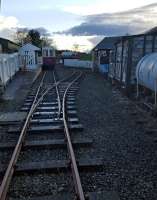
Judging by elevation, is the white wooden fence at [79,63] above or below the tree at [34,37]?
below

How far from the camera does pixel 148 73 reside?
46.4 feet

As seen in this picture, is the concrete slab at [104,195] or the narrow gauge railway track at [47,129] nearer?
the concrete slab at [104,195]

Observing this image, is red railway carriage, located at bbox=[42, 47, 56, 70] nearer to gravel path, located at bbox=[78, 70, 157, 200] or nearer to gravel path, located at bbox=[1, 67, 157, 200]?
gravel path, located at bbox=[78, 70, 157, 200]

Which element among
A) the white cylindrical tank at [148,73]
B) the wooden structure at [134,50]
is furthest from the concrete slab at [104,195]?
the wooden structure at [134,50]

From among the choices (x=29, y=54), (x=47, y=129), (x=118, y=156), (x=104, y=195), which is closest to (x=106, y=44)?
(x=29, y=54)

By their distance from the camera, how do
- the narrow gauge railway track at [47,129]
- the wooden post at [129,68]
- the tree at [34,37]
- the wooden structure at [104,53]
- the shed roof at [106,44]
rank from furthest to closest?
the tree at [34,37] → the shed roof at [106,44] → the wooden structure at [104,53] → the wooden post at [129,68] → the narrow gauge railway track at [47,129]

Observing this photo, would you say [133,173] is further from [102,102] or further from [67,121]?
[102,102]

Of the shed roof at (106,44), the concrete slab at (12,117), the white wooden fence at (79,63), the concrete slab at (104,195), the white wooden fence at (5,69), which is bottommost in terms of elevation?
the white wooden fence at (79,63)

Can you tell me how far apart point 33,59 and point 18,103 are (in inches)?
1300

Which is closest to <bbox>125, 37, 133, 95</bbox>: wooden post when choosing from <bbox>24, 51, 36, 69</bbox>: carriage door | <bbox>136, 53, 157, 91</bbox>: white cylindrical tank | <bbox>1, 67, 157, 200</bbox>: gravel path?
<bbox>136, 53, 157, 91</bbox>: white cylindrical tank

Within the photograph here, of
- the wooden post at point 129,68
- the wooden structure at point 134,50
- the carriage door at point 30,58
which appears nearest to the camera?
the wooden structure at point 134,50

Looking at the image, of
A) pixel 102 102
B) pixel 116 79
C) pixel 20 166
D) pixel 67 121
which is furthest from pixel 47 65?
pixel 20 166

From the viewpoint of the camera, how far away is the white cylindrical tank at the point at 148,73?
524 inches

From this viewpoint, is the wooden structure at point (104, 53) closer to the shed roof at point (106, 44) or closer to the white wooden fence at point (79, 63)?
the shed roof at point (106, 44)
